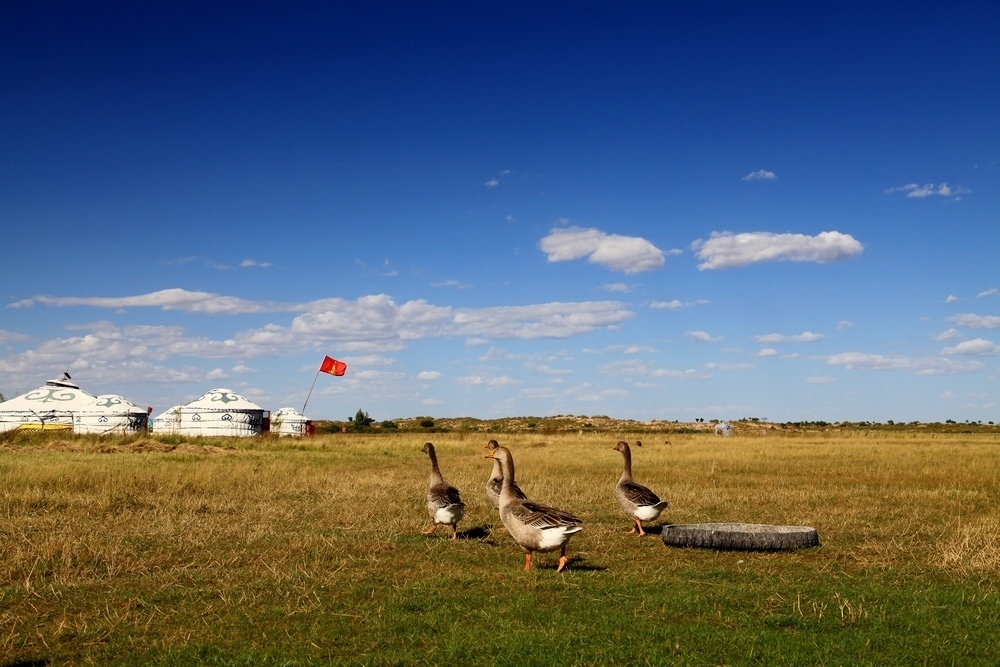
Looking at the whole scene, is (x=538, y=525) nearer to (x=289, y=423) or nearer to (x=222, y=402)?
(x=222, y=402)

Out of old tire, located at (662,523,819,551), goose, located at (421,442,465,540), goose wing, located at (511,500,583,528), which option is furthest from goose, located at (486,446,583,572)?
old tire, located at (662,523,819,551)

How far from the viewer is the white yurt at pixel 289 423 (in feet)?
243

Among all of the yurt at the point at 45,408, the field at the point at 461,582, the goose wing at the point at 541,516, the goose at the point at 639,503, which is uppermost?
the yurt at the point at 45,408

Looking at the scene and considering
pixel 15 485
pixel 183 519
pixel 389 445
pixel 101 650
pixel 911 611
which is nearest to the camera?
pixel 101 650

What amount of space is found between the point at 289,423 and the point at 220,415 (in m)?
10.2

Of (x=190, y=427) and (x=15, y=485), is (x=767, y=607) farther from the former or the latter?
(x=190, y=427)

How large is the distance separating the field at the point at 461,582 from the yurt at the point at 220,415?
4425 centimetres

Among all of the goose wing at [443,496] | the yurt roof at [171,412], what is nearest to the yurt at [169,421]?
the yurt roof at [171,412]

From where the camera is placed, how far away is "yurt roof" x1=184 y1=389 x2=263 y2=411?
66.5 metres

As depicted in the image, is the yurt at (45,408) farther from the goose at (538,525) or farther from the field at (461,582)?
the goose at (538,525)

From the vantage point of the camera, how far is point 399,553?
1303 cm

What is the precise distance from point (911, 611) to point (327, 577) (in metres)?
7.69

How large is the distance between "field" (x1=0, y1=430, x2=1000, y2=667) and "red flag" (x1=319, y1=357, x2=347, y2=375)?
4553 cm

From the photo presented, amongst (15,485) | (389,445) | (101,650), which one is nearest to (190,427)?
(389,445)
